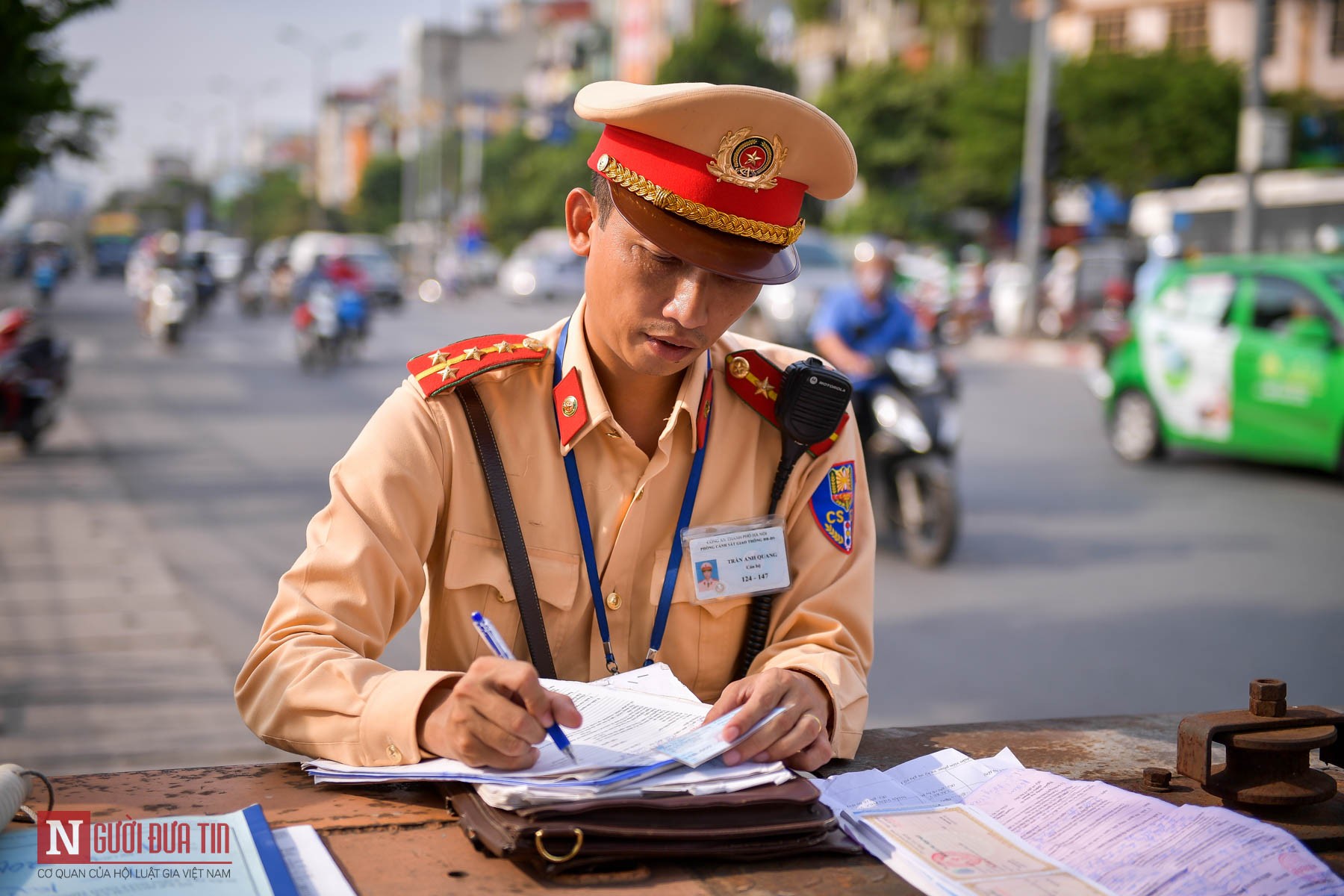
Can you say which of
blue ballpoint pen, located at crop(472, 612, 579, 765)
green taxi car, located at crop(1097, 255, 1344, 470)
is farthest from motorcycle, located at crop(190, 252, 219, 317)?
blue ballpoint pen, located at crop(472, 612, 579, 765)

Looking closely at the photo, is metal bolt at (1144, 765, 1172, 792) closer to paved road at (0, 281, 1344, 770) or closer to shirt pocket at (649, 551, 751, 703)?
shirt pocket at (649, 551, 751, 703)

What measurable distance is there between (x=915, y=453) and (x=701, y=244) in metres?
5.56

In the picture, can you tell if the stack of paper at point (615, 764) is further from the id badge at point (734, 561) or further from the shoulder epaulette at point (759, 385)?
the shoulder epaulette at point (759, 385)

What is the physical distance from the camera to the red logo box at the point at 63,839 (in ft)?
4.96

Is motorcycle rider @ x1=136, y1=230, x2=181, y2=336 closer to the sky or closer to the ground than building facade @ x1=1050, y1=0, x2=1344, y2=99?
closer to the ground

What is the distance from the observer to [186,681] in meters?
4.98

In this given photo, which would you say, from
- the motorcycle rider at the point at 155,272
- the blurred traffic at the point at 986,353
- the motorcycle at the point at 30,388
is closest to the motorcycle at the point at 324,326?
the blurred traffic at the point at 986,353

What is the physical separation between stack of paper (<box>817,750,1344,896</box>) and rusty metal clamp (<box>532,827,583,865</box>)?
1.17 ft

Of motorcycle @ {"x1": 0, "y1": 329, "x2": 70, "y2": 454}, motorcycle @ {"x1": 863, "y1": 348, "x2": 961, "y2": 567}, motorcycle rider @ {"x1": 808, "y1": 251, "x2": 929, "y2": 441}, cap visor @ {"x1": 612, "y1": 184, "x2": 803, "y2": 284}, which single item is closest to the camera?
cap visor @ {"x1": 612, "y1": 184, "x2": 803, "y2": 284}

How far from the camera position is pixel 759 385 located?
2.30m

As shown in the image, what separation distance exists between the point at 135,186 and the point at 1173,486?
126 meters

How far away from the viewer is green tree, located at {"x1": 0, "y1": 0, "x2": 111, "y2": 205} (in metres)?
7.46

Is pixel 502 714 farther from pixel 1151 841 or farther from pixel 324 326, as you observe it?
pixel 324 326

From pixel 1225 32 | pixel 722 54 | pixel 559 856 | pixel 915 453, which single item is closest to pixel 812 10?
pixel 722 54
